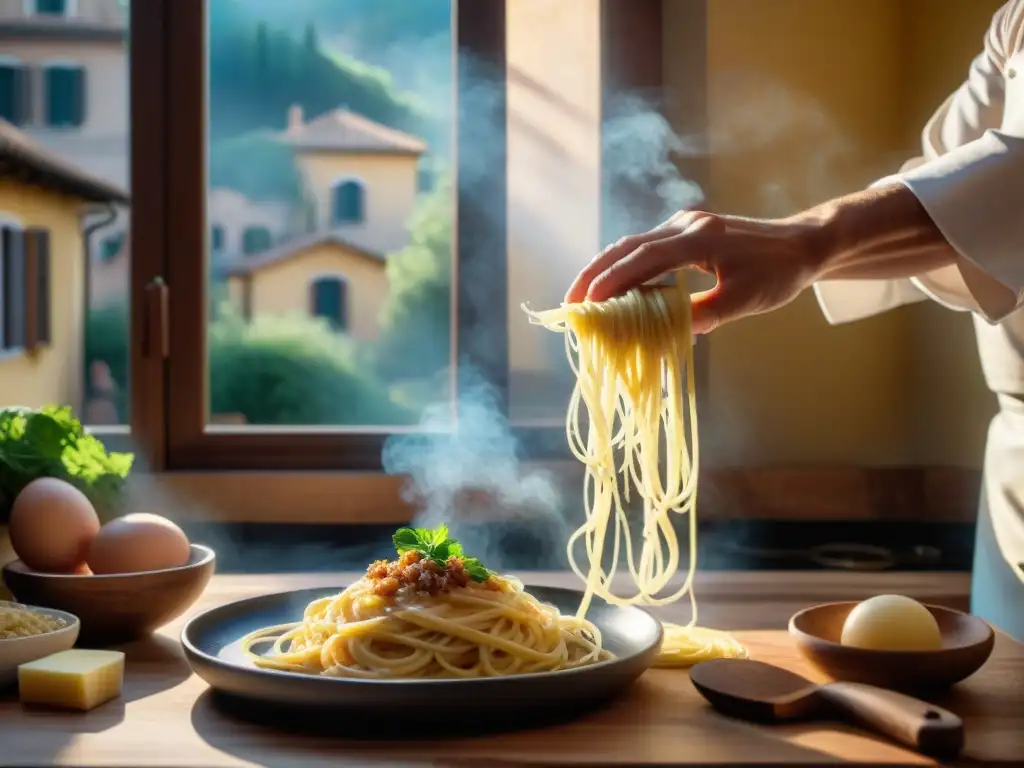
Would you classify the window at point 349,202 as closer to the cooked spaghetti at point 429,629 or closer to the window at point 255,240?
the window at point 255,240

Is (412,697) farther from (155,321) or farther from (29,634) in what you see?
(155,321)

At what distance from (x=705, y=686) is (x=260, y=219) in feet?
8.98

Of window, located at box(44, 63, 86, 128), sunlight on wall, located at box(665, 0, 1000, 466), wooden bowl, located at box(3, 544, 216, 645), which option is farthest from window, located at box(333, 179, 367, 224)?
wooden bowl, located at box(3, 544, 216, 645)

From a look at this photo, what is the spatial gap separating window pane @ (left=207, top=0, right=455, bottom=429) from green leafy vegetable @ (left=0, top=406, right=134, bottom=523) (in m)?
1.41

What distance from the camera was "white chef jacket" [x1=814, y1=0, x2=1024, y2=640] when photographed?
146cm

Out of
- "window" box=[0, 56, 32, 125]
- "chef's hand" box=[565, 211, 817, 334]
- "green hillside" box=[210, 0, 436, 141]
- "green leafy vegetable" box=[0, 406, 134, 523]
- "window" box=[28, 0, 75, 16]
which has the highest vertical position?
"window" box=[28, 0, 75, 16]

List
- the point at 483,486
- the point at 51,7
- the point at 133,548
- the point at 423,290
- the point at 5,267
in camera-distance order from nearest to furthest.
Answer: the point at 133,548, the point at 483,486, the point at 423,290, the point at 51,7, the point at 5,267

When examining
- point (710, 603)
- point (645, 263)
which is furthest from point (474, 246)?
point (645, 263)

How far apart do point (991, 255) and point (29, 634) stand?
4.24ft

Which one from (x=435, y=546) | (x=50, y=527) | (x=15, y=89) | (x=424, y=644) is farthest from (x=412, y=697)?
(x=15, y=89)

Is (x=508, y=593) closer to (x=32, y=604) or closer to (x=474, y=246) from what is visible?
(x=32, y=604)

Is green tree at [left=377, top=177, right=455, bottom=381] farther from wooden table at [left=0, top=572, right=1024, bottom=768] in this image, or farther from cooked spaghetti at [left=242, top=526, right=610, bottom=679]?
wooden table at [left=0, top=572, right=1024, bottom=768]

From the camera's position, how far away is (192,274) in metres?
3.10

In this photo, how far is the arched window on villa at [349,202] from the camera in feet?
11.7
